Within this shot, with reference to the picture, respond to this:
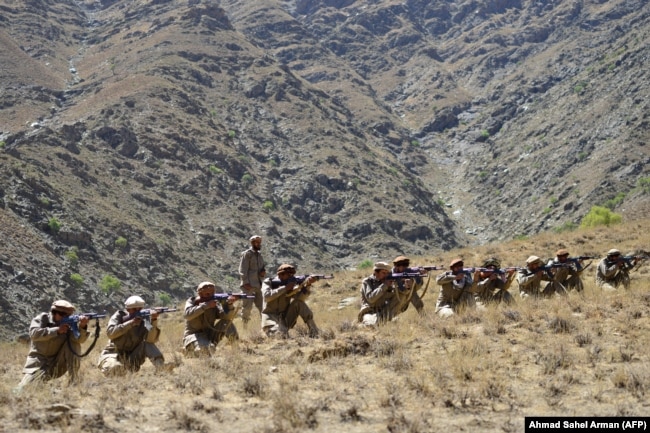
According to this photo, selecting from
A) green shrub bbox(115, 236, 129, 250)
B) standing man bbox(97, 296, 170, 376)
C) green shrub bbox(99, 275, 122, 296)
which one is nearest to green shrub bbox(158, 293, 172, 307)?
green shrub bbox(99, 275, 122, 296)

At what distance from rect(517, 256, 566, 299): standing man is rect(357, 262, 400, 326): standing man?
3488 millimetres

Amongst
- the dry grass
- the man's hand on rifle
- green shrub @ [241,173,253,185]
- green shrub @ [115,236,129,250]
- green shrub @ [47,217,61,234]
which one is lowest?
the dry grass

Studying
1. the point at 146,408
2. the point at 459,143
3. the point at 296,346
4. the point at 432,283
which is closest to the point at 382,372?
the point at 296,346

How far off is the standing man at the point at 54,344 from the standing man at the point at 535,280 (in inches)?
342

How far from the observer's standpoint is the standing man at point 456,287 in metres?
11.9

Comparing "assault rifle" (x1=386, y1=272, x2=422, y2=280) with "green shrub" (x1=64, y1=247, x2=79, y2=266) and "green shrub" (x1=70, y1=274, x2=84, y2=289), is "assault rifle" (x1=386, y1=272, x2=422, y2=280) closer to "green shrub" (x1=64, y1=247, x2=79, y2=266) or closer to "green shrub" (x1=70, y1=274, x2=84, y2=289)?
"green shrub" (x1=70, y1=274, x2=84, y2=289)

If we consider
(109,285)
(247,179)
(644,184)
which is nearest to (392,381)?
(109,285)

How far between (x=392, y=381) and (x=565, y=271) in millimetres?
7862

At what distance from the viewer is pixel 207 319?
9.91m

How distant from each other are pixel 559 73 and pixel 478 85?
21.1 m

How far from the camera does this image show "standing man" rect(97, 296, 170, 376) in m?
8.75

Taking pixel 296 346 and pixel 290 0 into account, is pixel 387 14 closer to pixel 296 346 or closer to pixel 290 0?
pixel 290 0

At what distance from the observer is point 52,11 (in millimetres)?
124938

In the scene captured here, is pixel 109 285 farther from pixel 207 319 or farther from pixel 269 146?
pixel 269 146
